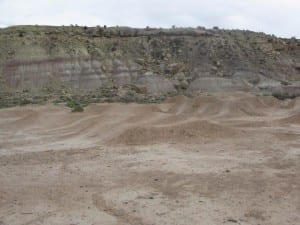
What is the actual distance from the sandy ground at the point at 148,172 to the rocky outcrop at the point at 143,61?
11.1 meters

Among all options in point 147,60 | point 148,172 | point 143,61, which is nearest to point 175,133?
point 148,172

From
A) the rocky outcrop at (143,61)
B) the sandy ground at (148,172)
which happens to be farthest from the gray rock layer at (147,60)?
the sandy ground at (148,172)

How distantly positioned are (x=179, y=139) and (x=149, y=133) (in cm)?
79

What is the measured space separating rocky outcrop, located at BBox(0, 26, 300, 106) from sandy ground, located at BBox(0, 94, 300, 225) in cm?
1113

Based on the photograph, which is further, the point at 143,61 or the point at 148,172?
the point at 143,61

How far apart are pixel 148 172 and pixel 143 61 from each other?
71.1 ft

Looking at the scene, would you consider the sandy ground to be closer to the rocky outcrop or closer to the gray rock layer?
the rocky outcrop

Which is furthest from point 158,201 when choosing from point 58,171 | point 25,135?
point 25,135

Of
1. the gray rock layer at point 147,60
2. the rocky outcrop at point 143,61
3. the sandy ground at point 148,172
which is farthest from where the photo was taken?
the gray rock layer at point 147,60

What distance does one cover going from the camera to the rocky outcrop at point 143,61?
29219 millimetres

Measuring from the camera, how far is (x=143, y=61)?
31078 millimetres

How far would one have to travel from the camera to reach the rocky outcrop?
2922cm

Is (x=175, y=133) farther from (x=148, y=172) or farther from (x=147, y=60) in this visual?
(x=147, y=60)

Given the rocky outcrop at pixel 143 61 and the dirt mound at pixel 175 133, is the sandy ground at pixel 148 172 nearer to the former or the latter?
the dirt mound at pixel 175 133
